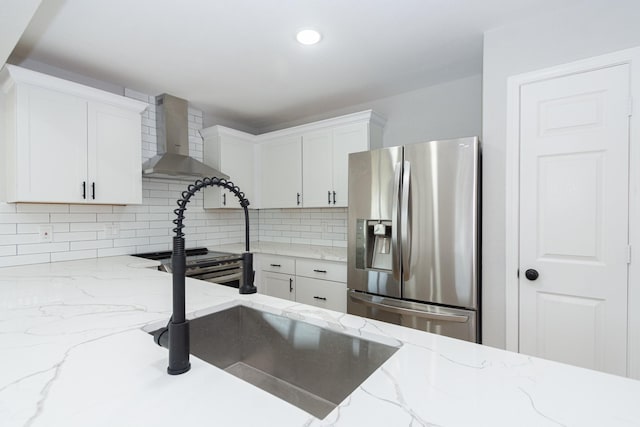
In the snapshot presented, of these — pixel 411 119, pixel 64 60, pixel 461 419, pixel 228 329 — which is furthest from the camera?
pixel 411 119

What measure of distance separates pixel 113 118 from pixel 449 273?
278cm

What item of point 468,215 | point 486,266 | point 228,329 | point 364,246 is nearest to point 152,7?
point 228,329

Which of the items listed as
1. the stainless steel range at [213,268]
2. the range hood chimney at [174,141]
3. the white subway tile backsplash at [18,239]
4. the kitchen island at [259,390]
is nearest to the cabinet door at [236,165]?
the range hood chimney at [174,141]

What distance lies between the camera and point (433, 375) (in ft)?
2.42

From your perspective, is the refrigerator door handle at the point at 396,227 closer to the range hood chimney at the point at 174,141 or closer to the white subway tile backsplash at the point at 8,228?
the range hood chimney at the point at 174,141

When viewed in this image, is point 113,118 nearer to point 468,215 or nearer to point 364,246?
point 364,246

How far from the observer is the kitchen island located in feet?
1.92

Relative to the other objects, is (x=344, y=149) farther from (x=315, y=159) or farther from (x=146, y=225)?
(x=146, y=225)

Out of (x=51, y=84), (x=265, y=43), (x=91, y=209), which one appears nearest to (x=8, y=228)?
(x=91, y=209)

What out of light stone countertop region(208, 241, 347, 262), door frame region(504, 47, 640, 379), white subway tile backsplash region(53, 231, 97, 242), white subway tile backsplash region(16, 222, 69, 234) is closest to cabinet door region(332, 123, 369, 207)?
light stone countertop region(208, 241, 347, 262)

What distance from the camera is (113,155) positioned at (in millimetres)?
2514

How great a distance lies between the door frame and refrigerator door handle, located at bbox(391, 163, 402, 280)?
65cm

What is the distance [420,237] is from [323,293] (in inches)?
45.9

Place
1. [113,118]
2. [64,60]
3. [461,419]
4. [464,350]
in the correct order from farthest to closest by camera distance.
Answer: [113,118]
[64,60]
[464,350]
[461,419]
